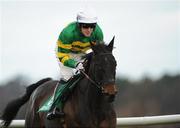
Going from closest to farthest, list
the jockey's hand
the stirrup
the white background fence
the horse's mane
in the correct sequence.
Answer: the horse's mane, the jockey's hand, the stirrup, the white background fence

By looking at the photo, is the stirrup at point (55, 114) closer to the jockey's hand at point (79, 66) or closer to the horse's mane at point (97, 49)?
the jockey's hand at point (79, 66)

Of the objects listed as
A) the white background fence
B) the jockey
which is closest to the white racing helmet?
the jockey

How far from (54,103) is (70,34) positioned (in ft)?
3.33

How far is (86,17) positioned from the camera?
11.1 metres

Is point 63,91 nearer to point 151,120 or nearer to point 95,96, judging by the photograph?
point 95,96

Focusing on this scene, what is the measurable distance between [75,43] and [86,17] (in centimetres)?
47

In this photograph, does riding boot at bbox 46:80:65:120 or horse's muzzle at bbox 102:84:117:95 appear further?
riding boot at bbox 46:80:65:120

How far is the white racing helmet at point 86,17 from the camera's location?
11070mm

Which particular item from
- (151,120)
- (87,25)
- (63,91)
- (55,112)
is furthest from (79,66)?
(151,120)

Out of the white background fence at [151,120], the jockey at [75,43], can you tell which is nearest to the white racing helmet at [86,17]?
the jockey at [75,43]

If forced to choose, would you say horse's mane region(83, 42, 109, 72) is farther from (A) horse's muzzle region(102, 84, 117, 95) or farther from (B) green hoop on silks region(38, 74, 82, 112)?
(A) horse's muzzle region(102, 84, 117, 95)

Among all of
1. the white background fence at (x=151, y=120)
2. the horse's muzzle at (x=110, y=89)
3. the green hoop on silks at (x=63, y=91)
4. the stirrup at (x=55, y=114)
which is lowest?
the white background fence at (x=151, y=120)

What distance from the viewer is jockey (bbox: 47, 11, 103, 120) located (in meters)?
11.1

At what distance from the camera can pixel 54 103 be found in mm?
11352
